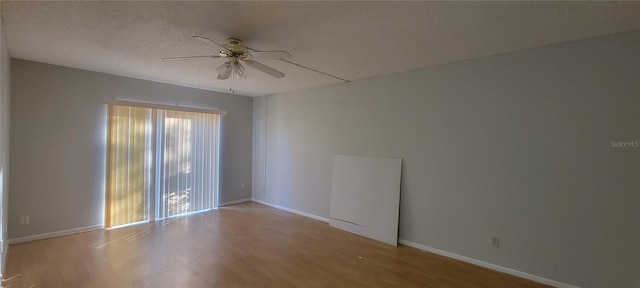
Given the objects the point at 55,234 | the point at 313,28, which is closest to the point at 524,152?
the point at 313,28

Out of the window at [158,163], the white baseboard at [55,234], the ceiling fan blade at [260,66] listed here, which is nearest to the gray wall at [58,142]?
the white baseboard at [55,234]

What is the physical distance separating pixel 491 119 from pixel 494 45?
821 mm

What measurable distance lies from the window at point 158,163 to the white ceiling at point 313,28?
1276mm

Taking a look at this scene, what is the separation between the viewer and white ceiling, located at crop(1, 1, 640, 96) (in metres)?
2.09

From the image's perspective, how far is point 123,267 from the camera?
2998 mm

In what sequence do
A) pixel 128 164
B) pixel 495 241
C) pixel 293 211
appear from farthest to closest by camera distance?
pixel 293 211 → pixel 128 164 → pixel 495 241

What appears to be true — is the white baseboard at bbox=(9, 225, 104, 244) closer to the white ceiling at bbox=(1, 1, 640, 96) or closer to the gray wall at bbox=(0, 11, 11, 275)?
the gray wall at bbox=(0, 11, 11, 275)

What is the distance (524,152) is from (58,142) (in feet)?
19.2

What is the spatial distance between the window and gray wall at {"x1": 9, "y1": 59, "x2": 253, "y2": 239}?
0.18 meters

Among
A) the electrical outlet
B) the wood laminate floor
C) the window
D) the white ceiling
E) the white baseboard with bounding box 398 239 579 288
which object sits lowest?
the wood laminate floor

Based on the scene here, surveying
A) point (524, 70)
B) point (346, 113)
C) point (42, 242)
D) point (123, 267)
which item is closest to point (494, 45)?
point (524, 70)

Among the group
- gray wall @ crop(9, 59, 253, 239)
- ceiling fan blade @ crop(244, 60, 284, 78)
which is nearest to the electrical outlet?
ceiling fan blade @ crop(244, 60, 284, 78)

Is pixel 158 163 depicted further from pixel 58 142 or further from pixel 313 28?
pixel 313 28

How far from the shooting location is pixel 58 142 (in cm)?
388
